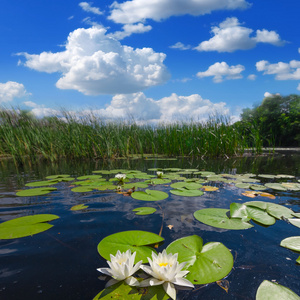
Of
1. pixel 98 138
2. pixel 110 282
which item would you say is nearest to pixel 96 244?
pixel 110 282

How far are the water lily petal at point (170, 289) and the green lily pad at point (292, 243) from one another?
0.93 meters

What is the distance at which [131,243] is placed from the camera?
1.36m

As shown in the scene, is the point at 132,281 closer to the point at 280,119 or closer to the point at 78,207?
the point at 78,207

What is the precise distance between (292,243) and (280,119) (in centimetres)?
3138

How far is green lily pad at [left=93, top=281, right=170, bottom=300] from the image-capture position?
927 millimetres

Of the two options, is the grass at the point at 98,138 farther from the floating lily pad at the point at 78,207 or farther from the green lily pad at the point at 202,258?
the green lily pad at the point at 202,258

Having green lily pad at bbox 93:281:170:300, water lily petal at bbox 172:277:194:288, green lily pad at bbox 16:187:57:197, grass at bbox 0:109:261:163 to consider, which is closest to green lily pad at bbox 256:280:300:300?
water lily petal at bbox 172:277:194:288

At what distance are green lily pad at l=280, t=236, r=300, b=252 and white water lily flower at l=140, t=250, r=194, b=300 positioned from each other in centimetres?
86

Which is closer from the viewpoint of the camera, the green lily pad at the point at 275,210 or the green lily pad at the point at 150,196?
the green lily pad at the point at 275,210

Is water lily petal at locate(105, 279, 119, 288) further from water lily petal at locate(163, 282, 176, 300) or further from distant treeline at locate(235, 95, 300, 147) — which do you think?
distant treeline at locate(235, 95, 300, 147)

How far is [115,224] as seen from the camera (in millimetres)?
1732

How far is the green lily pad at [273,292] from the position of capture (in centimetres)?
92

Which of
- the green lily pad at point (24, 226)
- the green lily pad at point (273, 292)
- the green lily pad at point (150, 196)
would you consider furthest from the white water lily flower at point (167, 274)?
the green lily pad at point (150, 196)

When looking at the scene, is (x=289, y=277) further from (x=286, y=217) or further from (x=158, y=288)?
(x=286, y=217)
